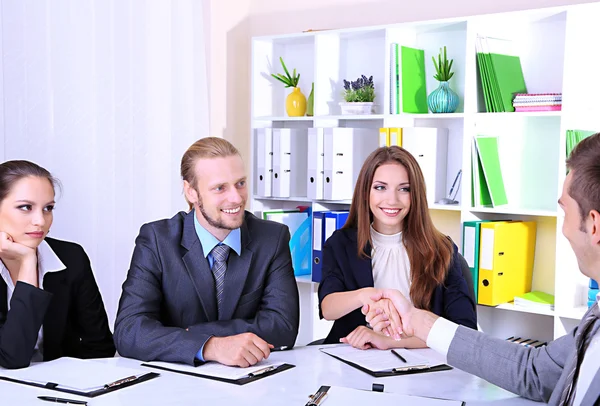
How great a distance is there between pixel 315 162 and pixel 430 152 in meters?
0.63

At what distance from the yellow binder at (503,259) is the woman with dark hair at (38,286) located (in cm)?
173

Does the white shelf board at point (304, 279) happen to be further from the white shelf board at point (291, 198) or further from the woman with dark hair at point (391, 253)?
the woman with dark hair at point (391, 253)

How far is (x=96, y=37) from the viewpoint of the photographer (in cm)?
320

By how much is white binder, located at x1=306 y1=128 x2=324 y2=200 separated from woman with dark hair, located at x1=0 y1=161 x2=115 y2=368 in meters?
1.67

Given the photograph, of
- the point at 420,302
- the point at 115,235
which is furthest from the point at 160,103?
the point at 420,302

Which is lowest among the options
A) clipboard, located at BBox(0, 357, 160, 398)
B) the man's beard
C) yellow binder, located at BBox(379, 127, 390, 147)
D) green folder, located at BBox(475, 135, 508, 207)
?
clipboard, located at BBox(0, 357, 160, 398)

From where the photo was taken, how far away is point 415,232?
269 cm

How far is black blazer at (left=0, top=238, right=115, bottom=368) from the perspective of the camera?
A: 2012 mm

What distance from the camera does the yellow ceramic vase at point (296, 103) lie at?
13.4 feet

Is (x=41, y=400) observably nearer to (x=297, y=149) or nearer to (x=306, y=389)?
(x=306, y=389)

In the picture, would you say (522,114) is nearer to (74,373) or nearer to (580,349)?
(580,349)

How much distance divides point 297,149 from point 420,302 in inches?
66.7

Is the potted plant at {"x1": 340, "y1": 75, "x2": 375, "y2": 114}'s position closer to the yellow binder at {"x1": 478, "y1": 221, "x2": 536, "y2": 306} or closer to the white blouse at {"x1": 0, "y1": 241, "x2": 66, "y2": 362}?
the yellow binder at {"x1": 478, "y1": 221, "x2": 536, "y2": 306}

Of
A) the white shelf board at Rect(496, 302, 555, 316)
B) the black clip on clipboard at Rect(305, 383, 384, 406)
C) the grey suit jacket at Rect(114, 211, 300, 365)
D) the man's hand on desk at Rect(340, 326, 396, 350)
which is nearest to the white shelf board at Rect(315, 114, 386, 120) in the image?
the white shelf board at Rect(496, 302, 555, 316)
